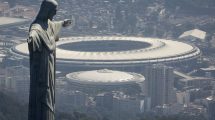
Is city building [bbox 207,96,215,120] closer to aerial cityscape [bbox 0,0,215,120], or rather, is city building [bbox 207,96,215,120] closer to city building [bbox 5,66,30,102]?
aerial cityscape [bbox 0,0,215,120]

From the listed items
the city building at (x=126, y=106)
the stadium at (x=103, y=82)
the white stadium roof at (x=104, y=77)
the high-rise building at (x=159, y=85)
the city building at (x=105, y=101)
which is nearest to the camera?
the city building at (x=126, y=106)

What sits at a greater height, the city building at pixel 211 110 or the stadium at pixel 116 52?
the city building at pixel 211 110

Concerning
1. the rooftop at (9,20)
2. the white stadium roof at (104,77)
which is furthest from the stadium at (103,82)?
the rooftop at (9,20)

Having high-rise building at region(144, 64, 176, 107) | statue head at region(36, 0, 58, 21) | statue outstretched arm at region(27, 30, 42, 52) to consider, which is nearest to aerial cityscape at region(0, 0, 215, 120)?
high-rise building at region(144, 64, 176, 107)

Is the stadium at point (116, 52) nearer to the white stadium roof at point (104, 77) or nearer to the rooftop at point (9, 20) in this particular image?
the white stadium roof at point (104, 77)

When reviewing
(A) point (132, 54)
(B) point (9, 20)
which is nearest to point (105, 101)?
(A) point (132, 54)

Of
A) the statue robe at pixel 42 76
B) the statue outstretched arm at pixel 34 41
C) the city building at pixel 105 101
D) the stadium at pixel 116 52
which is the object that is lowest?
the stadium at pixel 116 52

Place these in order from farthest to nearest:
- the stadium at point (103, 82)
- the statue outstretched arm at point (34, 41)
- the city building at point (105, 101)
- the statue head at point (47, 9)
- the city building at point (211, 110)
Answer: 1. the stadium at point (103, 82)
2. the city building at point (105, 101)
3. the city building at point (211, 110)
4. the statue head at point (47, 9)
5. the statue outstretched arm at point (34, 41)

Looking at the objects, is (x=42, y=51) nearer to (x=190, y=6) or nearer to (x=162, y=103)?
(x=162, y=103)
